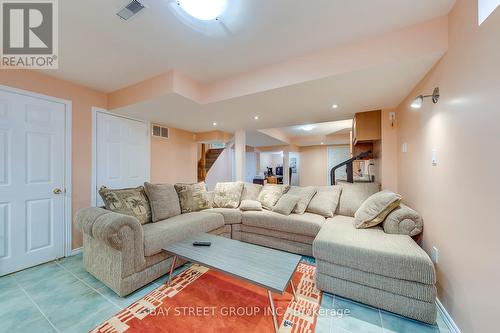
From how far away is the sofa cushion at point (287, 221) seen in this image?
254 cm

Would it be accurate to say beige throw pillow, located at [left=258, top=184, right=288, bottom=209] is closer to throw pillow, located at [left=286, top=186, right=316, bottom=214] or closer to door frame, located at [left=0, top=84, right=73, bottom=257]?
throw pillow, located at [left=286, top=186, right=316, bottom=214]

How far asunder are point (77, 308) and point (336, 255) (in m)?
2.27

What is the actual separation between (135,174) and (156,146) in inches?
27.7

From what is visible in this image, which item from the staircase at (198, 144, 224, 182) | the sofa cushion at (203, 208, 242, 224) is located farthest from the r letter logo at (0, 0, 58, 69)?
the staircase at (198, 144, 224, 182)

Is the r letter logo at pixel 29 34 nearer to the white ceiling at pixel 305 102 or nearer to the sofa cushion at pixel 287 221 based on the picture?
the white ceiling at pixel 305 102

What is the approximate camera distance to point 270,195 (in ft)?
10.9

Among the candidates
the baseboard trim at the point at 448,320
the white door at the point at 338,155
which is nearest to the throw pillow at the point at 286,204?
the baseboard trim at the point at 448,320

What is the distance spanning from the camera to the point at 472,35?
1.23 metres

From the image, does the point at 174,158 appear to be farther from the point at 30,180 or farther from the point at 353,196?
the point at 353,196

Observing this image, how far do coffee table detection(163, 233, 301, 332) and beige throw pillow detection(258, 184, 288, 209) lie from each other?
126cm

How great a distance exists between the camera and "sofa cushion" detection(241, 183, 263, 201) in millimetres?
3584

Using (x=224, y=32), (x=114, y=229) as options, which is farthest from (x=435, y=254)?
(x=114, y=229)

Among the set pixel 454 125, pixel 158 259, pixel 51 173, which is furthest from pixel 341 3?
pixel 51 173

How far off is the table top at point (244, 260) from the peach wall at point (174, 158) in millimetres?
2289
